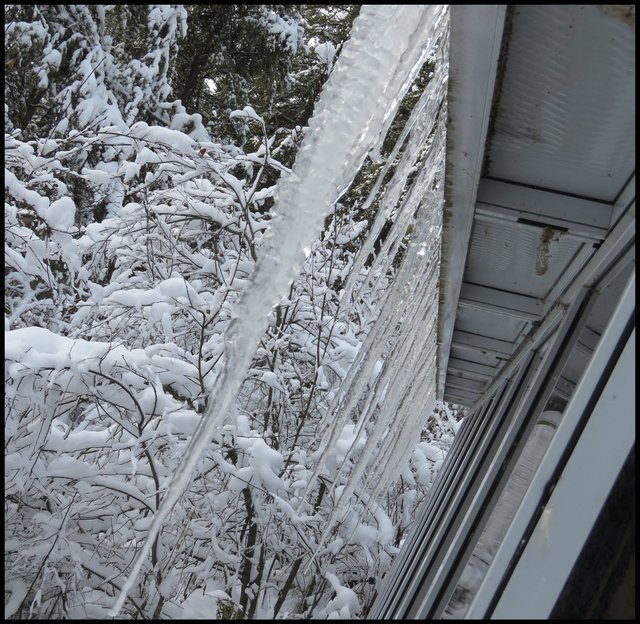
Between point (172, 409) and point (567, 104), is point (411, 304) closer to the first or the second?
point (172, 409)

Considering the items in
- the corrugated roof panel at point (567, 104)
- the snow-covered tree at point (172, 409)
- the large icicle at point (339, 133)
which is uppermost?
the corrugated roof panel at point (567, 104)

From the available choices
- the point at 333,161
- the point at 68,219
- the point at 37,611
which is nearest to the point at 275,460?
the point at 37,611

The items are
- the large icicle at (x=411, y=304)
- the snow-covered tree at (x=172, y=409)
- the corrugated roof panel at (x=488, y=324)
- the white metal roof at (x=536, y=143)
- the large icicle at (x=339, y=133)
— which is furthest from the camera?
the snow-covered tree at (x=172, y=409)

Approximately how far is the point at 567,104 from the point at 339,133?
399 mm

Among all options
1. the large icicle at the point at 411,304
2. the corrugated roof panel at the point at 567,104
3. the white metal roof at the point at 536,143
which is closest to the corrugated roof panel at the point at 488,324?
the large icicle at the point at 411,304

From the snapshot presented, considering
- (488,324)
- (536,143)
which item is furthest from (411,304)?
(536,143)

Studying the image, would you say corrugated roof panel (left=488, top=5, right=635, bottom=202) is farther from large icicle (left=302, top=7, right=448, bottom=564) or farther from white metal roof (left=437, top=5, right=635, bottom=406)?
large icicle (left=302, top=7, right=448, bottom=564)

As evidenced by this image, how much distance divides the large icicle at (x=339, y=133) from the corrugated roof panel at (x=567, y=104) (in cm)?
18

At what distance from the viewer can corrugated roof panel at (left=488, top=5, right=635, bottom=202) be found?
1.06 meters

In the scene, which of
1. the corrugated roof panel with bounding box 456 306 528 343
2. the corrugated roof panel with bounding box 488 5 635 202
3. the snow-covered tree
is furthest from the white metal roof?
the snow-covered tree

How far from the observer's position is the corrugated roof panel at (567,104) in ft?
3.47

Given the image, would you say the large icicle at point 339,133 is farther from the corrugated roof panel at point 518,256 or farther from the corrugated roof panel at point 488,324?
the corrugated roof panel at point 488,324

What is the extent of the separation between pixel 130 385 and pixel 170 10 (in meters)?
8.32

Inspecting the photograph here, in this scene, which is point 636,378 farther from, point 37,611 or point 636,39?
point 37,611
